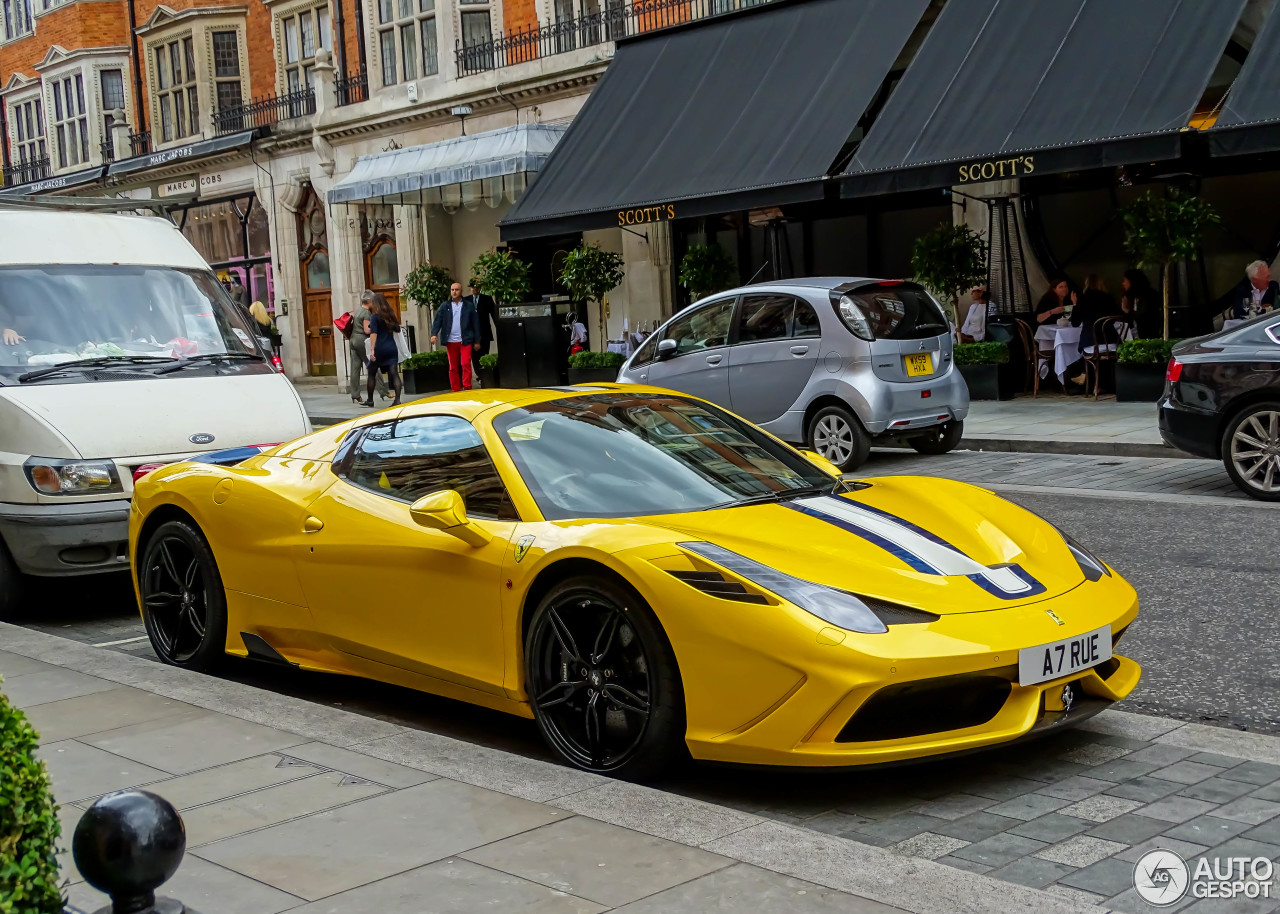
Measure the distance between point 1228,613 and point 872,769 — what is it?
3.14 meters

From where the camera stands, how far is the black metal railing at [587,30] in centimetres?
2223

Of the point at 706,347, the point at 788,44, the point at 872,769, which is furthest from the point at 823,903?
the point at 788,44

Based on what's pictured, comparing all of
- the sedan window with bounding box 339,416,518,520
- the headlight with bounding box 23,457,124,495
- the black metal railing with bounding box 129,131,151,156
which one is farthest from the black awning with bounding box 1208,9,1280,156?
the black metal railing with bounding box 129,131,151,156

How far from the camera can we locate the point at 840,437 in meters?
12.5

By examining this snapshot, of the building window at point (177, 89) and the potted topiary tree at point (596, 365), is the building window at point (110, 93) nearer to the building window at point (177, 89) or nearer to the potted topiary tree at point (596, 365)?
the building window at point (177, 89)

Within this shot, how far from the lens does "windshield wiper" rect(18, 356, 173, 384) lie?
7.93 metres

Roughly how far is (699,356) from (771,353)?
921 millimetres

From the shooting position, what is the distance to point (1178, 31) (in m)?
15.2

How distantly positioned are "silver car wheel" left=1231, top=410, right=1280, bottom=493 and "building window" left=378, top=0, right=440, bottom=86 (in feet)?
69.8

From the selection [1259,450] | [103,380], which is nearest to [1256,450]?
[1259,450]

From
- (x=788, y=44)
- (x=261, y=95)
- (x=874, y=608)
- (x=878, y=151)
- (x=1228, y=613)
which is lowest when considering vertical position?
(x=1228, y=613)

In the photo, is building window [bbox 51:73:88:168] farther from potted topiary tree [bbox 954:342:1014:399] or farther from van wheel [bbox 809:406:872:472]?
van wheel [bbox 809:406:872:472]

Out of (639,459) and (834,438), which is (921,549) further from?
(834,438)

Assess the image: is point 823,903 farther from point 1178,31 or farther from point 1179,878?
point 1178,31
